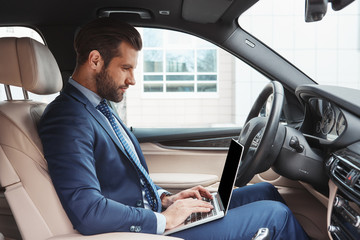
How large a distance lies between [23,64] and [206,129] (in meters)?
1.58

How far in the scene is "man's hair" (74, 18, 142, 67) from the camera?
4.50ft

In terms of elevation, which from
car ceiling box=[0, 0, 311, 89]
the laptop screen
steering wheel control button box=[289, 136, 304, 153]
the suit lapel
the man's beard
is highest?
car ceiling box=[0, 0, 311, 89]

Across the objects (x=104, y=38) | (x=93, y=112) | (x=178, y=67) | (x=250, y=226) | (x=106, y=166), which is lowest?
(x=250, y=226)

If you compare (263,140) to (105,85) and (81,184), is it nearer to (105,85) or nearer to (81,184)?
(105,85)

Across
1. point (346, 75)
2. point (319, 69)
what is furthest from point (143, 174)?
point (319, 69)

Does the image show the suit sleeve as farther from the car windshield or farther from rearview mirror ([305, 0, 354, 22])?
the car windshield

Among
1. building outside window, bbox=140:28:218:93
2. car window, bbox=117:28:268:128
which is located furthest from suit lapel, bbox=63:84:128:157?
building outside window, bbox=140:28:218:93

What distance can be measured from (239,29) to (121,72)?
42.7 inches

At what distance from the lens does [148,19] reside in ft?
7.91

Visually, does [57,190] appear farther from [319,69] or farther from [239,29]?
[319,69]

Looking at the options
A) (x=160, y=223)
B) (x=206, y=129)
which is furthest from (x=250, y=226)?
(x=206, y=129)

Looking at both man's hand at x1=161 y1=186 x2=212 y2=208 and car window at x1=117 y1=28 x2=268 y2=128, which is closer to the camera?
man's hand at x1=161 y1=186 x2=212 y2=208

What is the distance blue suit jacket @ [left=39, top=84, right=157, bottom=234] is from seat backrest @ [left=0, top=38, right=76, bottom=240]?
0.16 ft

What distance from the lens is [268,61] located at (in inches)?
86.3
